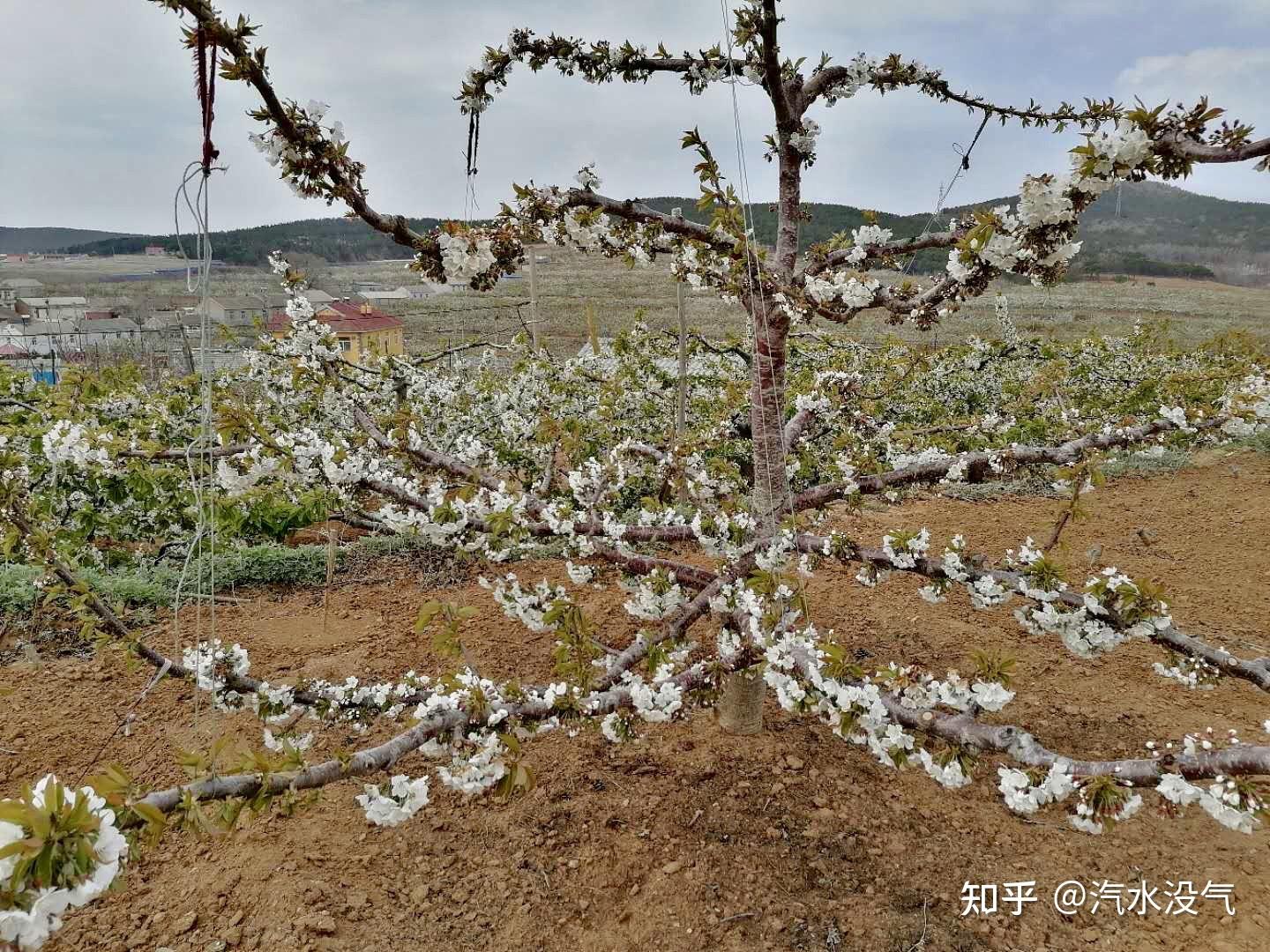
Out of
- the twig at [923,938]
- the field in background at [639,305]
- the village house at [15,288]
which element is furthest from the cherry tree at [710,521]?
the village house at [15,288]

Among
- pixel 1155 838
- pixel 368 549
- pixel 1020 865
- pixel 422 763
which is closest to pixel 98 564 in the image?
pixel 368 549

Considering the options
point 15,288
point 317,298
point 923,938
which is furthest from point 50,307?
point 923,938

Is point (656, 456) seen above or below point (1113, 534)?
above

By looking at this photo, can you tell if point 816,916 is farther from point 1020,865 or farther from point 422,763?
point 422,763

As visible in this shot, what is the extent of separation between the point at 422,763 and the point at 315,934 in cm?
95

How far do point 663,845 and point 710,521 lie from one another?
132 cm

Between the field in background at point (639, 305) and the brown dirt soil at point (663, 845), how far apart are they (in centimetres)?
1716

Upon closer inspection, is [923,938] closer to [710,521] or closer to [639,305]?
[710,521]

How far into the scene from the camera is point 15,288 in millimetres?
36375

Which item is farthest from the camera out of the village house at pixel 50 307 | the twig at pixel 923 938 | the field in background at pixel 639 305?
the village house at pixel 50 307

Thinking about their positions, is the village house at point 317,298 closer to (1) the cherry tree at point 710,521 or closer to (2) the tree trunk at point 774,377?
(1) the cherry tree at point 710,521

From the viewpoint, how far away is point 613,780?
3271mm

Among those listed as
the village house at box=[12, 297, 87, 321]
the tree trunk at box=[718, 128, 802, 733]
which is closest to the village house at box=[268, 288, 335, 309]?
the tree trunk at box=[718, 128, 802, 733]

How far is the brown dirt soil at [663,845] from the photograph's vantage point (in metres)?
2.52
